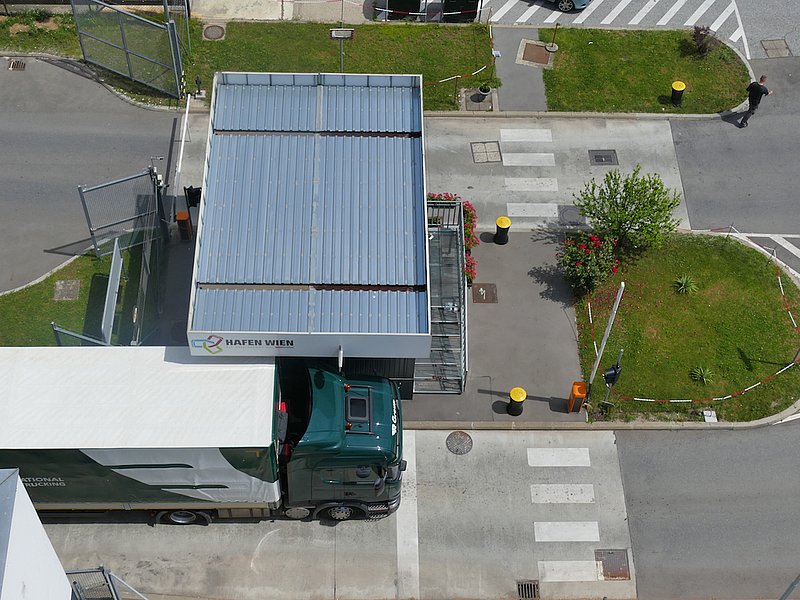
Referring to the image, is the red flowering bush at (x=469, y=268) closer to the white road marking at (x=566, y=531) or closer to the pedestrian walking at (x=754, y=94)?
the white road marking at (x=566, y=531)

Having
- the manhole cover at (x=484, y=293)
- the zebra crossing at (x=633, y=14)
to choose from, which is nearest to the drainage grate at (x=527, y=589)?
the manhole cover at (x=484, y=293)

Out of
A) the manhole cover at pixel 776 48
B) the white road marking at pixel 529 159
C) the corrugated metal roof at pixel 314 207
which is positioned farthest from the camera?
the manhole cover at pixel 776 48

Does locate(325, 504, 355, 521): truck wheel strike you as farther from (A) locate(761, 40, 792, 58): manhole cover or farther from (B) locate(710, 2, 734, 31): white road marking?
(B) locate(710, 2, 734, 31): white road marking

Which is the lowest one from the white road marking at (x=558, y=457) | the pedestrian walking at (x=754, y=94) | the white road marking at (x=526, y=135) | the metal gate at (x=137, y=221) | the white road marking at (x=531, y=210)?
the white road marking at (x=558, y=457)

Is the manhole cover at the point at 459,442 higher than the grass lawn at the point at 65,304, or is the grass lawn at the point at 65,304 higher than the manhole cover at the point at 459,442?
the grass lawn at the point at 65,304

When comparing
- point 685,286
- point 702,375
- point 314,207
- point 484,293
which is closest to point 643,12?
point 685,286

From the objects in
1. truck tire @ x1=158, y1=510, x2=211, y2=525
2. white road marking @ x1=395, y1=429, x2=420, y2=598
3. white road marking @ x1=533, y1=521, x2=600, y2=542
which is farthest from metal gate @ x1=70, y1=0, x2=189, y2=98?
white road marking @ x1=533, y1=521, x2=600, y2=542

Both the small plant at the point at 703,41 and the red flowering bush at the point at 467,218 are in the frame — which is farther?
the small plant at the point at 703,41

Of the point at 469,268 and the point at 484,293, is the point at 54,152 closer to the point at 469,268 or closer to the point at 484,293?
the point at 469,268
